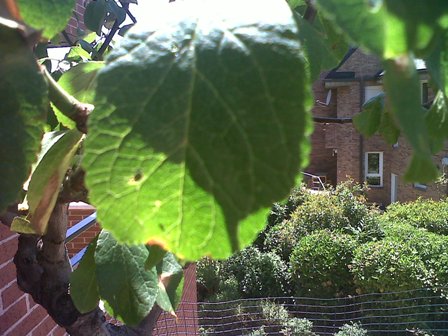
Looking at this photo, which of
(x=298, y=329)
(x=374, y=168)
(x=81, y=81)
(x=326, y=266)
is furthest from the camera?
(x=374, y=168)

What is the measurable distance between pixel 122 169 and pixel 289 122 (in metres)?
0.10

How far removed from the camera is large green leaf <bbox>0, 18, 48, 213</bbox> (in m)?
0.33

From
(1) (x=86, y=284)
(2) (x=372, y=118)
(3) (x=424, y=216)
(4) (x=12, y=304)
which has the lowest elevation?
(3) (x=424, y=216)

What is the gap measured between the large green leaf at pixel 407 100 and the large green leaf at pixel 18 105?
0.21 meters

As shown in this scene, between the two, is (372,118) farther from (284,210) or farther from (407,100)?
(284,210)

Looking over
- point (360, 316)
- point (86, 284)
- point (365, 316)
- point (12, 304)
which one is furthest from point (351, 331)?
point (86, 284)

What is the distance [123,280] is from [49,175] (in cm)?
26

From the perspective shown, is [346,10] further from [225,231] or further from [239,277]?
[239,277]

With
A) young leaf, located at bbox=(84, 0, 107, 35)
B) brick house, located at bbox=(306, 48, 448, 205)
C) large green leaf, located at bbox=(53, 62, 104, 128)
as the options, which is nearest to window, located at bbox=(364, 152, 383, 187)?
brick house, located at bbox=(306, 48, 448, 205)

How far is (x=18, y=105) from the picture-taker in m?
0.33

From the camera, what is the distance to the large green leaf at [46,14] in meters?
0.36

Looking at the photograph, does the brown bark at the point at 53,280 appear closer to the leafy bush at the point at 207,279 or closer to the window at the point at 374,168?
the leafy bush at the point at 207,279

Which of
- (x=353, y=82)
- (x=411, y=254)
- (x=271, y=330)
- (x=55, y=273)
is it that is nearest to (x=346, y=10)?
(x=55, y=273)

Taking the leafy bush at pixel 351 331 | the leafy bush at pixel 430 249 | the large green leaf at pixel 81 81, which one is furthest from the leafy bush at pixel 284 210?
the large green leaf at pixel 81 81
